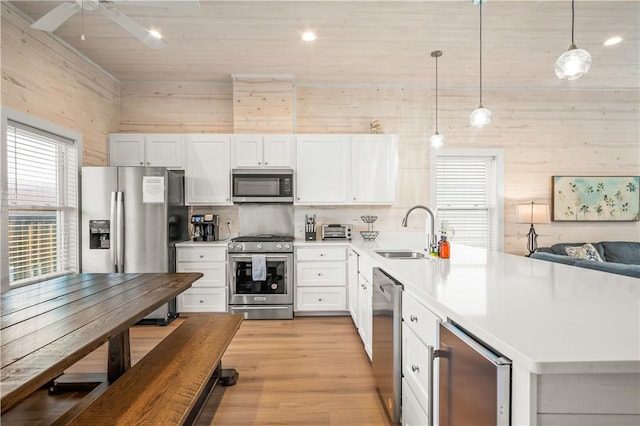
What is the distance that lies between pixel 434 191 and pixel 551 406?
4.05 meters

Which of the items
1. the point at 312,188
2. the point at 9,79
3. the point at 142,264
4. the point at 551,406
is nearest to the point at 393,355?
the point at 551,406

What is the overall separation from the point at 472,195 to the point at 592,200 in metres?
1.69

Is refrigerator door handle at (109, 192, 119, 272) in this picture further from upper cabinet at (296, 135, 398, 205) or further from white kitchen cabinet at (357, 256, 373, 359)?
white kitchen cabinet at (357, 256, 373, 359)

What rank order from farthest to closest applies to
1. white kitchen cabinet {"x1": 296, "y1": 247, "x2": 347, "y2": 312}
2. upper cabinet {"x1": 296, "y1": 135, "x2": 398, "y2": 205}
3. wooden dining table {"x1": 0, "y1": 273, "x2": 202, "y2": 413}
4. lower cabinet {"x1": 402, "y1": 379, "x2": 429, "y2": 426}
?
upper cabinet {"x1": 296, "y1": 135, "x2": 398, "y2": 205}
white kitchen cabinet {"x1": 296, "y1": 247, "x2": 347, "y2": 312}
lower cabinet {"x1": 402, "y1": 379, "x2": 429, "y2": 426}
wooden dining table {"x1": 0, "y1": 273, "x2": 202, "y2": 413}

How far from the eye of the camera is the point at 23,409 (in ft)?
7.01

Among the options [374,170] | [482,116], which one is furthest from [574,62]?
[374,170]

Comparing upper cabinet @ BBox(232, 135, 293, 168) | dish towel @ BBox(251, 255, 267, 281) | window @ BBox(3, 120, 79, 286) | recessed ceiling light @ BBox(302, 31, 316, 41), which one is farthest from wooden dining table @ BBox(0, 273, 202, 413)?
recessed ceiling light @ BBox(302, 31, 316, 41)

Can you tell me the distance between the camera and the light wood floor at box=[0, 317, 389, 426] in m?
2.06

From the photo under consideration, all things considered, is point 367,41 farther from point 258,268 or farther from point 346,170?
point 258,268

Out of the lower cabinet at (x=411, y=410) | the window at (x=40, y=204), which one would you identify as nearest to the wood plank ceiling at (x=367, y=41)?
the window at (x=40, y=204)

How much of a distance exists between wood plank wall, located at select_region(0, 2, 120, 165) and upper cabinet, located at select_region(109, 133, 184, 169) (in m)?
0.15

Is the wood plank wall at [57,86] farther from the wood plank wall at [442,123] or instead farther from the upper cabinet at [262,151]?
the upper cabinet at [262,151]

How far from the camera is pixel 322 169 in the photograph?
166 inches

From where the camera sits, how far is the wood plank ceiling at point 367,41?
294cm
